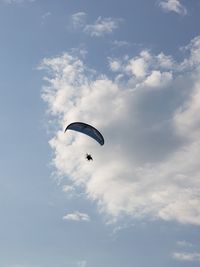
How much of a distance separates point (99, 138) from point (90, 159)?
140 inches

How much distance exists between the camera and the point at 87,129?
44.7m

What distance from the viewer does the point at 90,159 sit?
1700 inches

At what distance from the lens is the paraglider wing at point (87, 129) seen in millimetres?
43719

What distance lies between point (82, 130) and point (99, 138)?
2.76 m

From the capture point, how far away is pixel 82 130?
44531 mm

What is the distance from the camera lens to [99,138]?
44.7m

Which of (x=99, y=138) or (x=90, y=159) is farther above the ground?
(x=99, y=138)

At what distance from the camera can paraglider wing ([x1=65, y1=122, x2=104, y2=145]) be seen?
143ft

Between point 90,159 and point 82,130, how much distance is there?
451 centimetres

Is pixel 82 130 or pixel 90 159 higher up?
pixel 82 130
